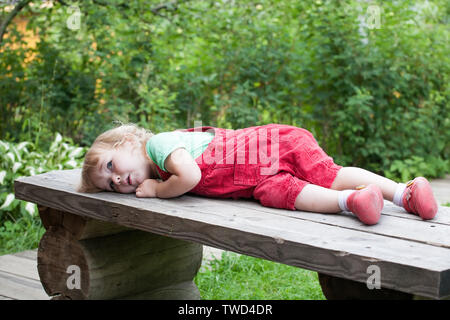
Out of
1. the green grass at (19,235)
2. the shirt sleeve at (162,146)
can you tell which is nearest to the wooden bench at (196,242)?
the shirt sleeve at (162,146)

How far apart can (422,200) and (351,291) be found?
416 mm

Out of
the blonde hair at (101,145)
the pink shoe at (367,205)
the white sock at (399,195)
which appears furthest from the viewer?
the blonde hair at (101,145)

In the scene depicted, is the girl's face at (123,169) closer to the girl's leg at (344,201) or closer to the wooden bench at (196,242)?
the wooden bench at (196,242)

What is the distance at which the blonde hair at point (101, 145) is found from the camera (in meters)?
2.38

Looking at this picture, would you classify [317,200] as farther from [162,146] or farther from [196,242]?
[162,146]

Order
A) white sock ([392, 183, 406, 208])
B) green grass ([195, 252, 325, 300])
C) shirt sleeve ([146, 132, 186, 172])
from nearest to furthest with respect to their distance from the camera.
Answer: white sock ([392, 183, 406, 208])
shirt sleeve ([146, 132, 186, 172])
green grass ([195, 252, 325, 300])

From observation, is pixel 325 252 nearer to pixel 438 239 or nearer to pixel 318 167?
pixel 438 239

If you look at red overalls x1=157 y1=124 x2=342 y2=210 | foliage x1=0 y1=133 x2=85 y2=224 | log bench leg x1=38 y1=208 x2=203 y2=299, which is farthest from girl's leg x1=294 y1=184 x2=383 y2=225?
foliage x1=0 y1=133 x2=85 y2=224

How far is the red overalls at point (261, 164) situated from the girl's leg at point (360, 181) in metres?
0.03

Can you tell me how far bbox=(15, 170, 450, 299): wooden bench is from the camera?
1559 millimetres

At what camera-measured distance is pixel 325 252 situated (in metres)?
1.61

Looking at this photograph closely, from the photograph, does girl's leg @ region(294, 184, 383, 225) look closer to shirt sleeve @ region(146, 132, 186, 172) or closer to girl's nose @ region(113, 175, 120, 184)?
shirt sleeve @ region(146, 132, 186, 172)

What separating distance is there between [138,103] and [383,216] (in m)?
3.81
